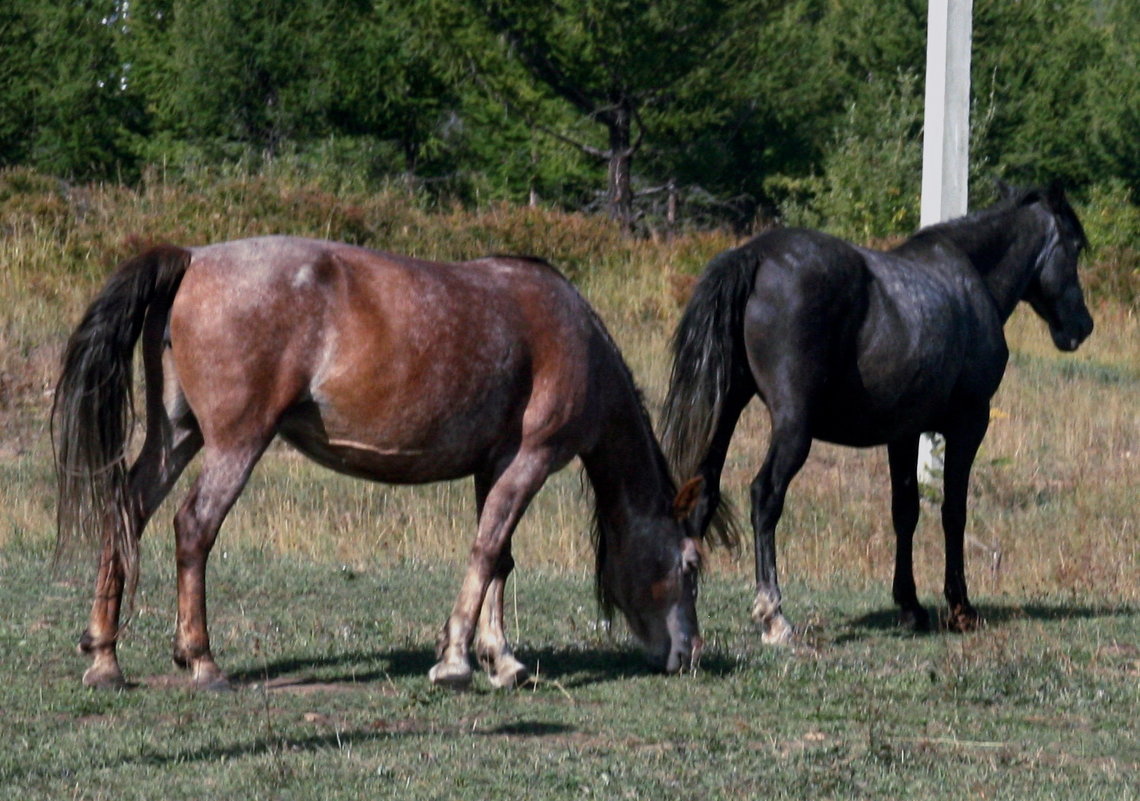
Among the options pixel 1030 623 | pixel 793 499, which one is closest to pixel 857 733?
pixel 1030 623

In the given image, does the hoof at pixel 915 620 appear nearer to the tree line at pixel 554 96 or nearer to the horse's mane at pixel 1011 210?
the horse's mane at pixel 1011 210

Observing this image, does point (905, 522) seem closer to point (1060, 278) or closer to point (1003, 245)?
point (1003, 245)

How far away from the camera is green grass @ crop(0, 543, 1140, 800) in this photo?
5121 mm

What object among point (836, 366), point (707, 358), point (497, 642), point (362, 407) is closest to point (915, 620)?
point (836, 366)

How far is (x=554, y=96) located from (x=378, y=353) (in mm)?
30286

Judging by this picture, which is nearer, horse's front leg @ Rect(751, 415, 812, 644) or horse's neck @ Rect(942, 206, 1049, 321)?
horse's front leg @ Rect(751, 415, 812, 644)

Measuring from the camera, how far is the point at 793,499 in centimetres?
1388

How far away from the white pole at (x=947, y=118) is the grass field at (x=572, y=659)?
2315 mm

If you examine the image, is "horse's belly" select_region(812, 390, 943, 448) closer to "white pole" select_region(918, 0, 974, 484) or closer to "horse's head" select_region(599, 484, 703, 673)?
"horse's head" select_region(599, 484, 703, 673)

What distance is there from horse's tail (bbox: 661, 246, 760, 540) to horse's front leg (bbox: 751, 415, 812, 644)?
0.19 meters

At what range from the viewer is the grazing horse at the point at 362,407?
Result: 20.1ft

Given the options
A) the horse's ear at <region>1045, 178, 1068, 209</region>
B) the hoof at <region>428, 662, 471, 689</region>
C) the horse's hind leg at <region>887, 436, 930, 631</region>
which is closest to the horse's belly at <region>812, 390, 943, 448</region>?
the horse's hind leg at <region>887, 436, 930, 631</region>

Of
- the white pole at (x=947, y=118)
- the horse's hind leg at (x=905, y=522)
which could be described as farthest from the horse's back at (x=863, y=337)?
the white pole at (x=947, y=118)

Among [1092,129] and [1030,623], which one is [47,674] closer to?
[1030,623]
